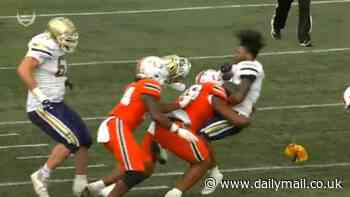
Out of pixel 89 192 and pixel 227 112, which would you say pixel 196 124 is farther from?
pixel 89 192

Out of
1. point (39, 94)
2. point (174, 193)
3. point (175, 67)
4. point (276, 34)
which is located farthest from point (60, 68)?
point (276, 34)

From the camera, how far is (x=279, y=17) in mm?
13516

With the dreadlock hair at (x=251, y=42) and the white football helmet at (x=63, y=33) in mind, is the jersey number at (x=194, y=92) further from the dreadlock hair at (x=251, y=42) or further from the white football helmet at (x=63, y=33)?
the white football helmet at (x=63, y=33)

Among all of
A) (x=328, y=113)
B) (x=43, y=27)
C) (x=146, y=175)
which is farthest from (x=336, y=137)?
(x=43, y=27)

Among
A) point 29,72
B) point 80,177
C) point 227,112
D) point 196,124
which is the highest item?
point 29,72

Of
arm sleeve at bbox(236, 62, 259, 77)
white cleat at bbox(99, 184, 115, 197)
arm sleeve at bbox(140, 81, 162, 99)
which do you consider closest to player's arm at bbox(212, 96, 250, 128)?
arm sleeve at bbox(236, 62, 259, 77)

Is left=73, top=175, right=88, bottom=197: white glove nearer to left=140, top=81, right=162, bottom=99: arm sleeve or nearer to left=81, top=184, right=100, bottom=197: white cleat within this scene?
left=81, top=184, right=100, bottom=197: white cleat

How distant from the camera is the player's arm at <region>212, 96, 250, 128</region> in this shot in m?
8.48

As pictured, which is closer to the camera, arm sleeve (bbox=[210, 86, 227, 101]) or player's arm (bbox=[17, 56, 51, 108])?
player's arm (bbox=[17, 56, 51, 108])

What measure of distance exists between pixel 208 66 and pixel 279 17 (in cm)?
143

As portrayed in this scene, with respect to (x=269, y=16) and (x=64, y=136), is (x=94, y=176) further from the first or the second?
(x=269, y=16)

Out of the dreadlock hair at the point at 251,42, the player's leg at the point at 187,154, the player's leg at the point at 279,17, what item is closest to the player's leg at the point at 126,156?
the player's leg at the point at 187,154

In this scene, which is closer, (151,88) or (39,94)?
(151,88)

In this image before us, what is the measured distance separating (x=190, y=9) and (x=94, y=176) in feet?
20.6
